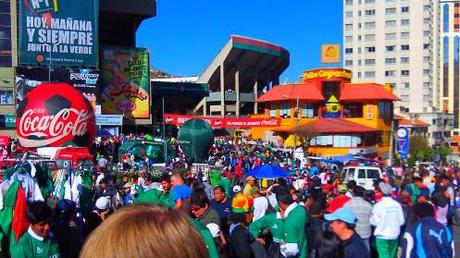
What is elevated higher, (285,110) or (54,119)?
(285,110)

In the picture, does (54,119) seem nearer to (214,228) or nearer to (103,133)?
(214,228)

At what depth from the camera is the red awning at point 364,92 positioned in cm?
5581

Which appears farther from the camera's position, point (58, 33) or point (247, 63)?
point (247, 63)

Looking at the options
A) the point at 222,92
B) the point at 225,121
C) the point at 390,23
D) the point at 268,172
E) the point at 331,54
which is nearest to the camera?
the point at 268,172

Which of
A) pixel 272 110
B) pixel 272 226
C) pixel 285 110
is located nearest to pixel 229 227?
pixel 272 226

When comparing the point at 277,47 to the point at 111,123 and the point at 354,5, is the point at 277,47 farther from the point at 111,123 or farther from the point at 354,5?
the point at 111,123

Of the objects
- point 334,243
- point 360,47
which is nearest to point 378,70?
point 360,47

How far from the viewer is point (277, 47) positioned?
261ft

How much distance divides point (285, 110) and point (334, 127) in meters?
7.72

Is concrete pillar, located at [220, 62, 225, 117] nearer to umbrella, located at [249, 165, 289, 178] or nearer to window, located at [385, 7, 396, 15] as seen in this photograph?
window, located at [385, 7, 396, 15]

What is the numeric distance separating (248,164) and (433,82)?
7707 centimetres

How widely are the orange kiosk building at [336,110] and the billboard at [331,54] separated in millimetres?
3589

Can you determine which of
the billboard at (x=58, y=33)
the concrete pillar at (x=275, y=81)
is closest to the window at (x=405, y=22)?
the concrete pillar at (x=275, y=81)

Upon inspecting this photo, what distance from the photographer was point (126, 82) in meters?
51.5
